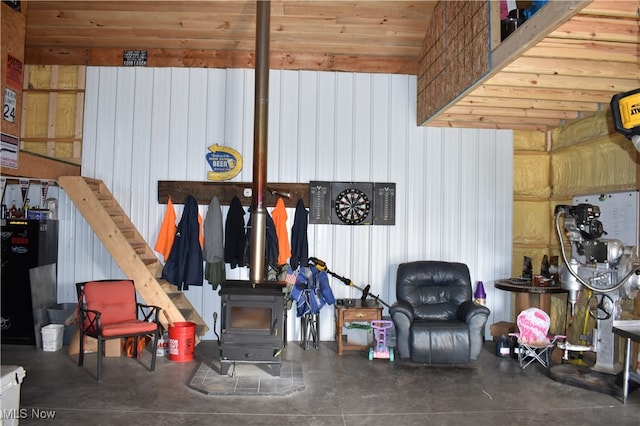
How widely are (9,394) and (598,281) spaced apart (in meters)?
4.47

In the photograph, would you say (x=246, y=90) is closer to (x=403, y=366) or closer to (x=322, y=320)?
(x=322, y=320)

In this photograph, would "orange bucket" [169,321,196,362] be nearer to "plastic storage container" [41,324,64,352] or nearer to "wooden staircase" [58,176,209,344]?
"wooden staircase" [58,176,209,344]

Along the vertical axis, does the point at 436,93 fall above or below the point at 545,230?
above

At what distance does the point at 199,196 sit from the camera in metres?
5.61

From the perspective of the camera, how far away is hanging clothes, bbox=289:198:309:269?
5.47 m

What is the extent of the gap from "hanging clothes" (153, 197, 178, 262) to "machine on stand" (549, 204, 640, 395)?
397cm

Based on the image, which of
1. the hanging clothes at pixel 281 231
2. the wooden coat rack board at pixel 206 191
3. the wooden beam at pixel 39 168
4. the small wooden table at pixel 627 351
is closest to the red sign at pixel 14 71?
the wooden beam at pixel 39 168

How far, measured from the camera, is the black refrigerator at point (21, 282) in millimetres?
5094

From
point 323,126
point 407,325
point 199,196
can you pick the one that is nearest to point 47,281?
point 199,196

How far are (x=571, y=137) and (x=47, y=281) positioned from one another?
623 cm

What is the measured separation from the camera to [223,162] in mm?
5672

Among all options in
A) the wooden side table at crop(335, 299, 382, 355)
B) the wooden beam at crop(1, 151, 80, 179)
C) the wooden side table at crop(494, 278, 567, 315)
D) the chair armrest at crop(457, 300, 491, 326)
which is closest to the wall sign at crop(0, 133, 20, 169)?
the wooden beam at crop(1, 151, 80, 179)

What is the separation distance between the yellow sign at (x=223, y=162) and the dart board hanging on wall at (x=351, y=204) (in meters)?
1.19

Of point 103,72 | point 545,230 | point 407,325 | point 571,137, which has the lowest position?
point 407,325
